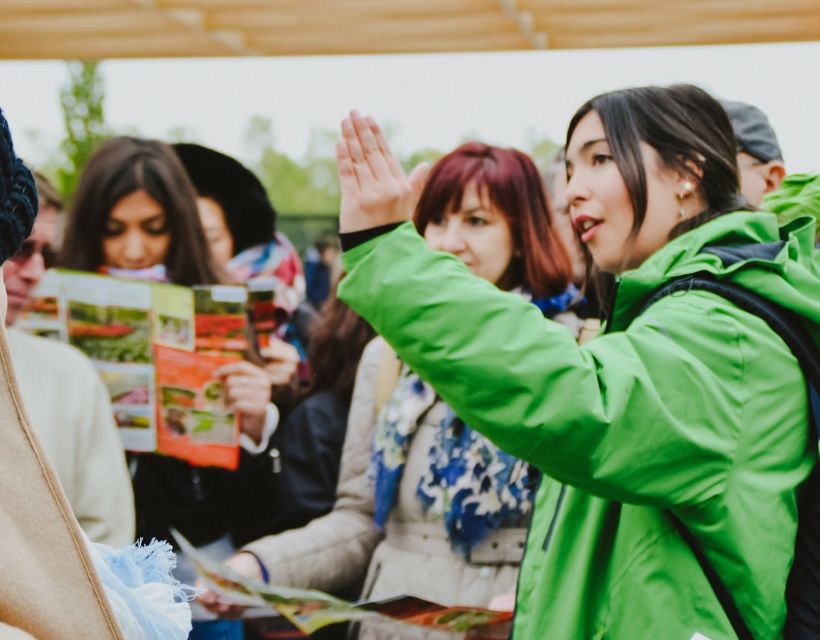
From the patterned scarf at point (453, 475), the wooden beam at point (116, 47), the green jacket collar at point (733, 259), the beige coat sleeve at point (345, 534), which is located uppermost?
the wooden beam at point (116, 47)

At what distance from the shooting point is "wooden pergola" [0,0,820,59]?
344 cm

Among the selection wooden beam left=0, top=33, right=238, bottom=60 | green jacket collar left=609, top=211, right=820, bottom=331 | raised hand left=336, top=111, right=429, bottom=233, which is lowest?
green jacket collar left=609, top=211, right=820, bottom=331

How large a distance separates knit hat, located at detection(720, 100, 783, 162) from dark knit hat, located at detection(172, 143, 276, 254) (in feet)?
5.97

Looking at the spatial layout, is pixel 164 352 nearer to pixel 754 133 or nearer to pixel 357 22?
pixel 357 22

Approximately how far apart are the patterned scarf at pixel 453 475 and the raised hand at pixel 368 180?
980 mm

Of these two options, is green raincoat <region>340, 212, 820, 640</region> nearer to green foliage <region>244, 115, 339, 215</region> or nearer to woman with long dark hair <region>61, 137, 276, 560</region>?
woman with long dark hair <region>61, 137, 276, 560</region>

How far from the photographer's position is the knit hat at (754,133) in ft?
9.14

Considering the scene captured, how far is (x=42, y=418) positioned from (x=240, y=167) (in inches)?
57.5

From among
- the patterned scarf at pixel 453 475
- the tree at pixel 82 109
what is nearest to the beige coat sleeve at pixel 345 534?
the patterned scarf at pixel 453 475

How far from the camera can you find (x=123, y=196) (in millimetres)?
3248

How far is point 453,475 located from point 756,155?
1.21 m

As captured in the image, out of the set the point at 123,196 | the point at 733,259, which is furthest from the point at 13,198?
the point at 123,196

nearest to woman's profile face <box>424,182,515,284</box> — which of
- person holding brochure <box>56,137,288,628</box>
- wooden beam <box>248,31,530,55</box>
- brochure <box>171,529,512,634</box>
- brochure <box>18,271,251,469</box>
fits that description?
brochure <box>18,271,251,469</box>

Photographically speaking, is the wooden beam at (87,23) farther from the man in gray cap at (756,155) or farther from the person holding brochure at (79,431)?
the man in gray cap at (756,155)
